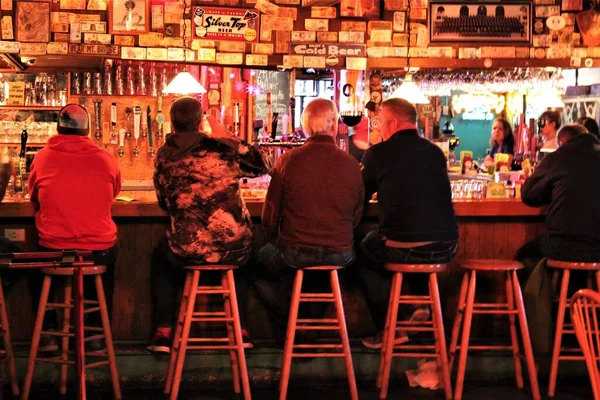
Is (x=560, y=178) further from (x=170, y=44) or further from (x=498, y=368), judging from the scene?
(x=170, y=44)

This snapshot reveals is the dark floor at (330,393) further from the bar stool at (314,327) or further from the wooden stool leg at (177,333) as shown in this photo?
the bar stool at (314,327)

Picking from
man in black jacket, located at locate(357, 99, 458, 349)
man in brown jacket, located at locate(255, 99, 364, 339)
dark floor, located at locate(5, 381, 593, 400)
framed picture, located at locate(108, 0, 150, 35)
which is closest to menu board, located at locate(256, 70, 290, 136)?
framed picture, located at locate(108, 0, 150, 35)

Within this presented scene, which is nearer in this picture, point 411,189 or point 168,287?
point 411,189

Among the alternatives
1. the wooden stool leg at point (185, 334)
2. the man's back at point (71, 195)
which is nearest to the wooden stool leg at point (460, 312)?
the wooden stool leg at point (185, 334)

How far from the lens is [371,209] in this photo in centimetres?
572

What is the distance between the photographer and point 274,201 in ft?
17.1

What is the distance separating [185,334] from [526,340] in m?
1.90

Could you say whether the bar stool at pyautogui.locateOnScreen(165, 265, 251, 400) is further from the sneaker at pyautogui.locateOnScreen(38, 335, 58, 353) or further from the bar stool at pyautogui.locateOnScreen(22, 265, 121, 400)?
the sneaker at pyautogui.locateOnScreen(38, 335, 58, 353)

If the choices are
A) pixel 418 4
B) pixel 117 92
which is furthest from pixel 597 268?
pixel 117 92

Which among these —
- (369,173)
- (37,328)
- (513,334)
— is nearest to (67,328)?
(37,328)

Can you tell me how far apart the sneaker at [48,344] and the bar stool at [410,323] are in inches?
73.9

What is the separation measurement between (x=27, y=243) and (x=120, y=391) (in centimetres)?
107

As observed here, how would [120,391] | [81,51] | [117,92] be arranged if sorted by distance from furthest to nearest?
[117,92] → [81,51] → [120,391]

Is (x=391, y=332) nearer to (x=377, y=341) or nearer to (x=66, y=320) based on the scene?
(x=377, y=341)
